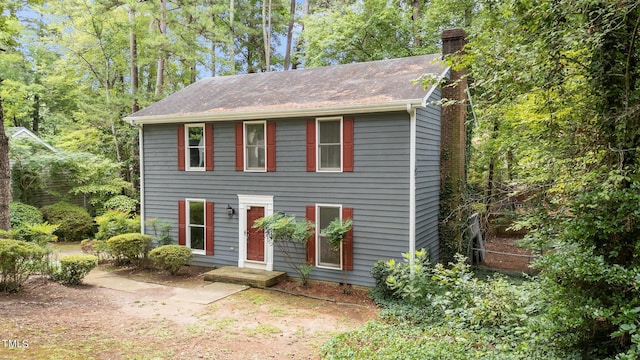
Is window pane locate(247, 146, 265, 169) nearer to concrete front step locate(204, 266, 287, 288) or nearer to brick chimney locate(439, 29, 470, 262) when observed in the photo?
concrete front step locate(204, 266, 287, 288)

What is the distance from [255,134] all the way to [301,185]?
2.08m

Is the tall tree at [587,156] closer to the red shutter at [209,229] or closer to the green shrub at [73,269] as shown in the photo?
the red shutter at [209,229]

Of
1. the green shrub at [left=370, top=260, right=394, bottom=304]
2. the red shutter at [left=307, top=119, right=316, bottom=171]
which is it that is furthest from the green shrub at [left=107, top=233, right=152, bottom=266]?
the green shrub at [left=370, top=260, right=394, bottom=304]

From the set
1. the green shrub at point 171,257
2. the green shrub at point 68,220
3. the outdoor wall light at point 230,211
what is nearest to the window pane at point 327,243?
the outdoor wall light at point 230,211

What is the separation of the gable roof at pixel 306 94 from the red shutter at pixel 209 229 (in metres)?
2.60

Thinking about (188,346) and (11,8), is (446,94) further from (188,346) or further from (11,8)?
(11,8)

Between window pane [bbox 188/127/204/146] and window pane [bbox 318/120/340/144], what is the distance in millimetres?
3997

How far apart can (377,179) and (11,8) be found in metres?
10.3

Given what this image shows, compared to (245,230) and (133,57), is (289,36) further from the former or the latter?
(245,230)

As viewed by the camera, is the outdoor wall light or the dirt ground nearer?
the dirt ground

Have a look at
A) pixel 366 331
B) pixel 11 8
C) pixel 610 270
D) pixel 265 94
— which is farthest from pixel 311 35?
pixel 610 270

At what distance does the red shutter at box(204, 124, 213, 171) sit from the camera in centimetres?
1143

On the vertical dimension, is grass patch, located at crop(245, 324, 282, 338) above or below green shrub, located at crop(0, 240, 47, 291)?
below

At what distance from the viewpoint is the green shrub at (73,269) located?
30.2 ft
